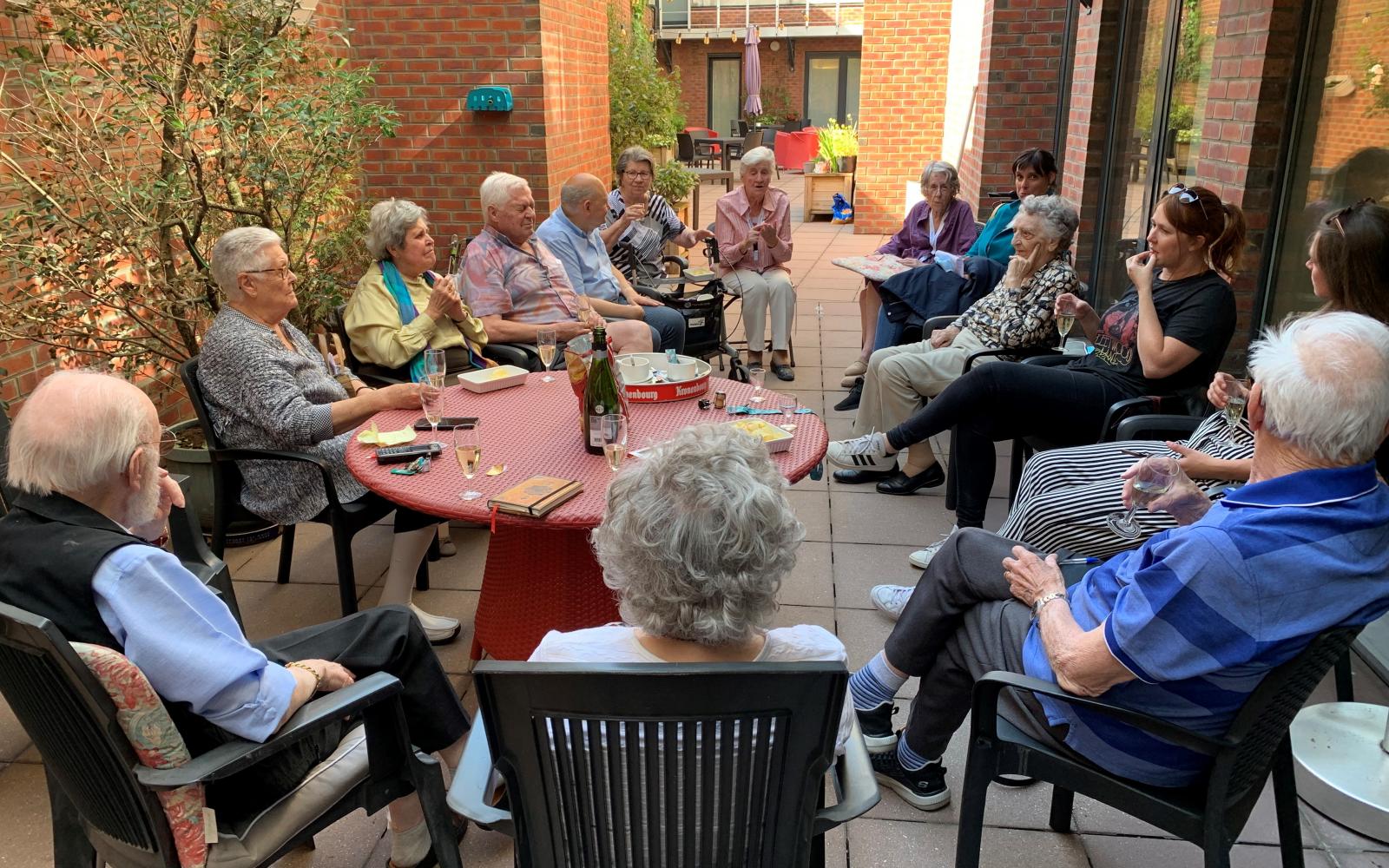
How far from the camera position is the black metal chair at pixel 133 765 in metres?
1.38

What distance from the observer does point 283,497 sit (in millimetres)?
2863

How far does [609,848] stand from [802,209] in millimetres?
13148

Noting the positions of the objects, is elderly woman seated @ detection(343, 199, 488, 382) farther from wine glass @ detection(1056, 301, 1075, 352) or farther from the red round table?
wine glass @ detection(1056, 301, 1075, 352)

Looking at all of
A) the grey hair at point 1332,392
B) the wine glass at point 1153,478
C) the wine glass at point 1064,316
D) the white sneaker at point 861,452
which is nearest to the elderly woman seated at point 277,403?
the white sneaker at point 861,452

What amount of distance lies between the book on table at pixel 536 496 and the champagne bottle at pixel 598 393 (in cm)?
23

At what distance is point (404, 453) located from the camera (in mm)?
2496

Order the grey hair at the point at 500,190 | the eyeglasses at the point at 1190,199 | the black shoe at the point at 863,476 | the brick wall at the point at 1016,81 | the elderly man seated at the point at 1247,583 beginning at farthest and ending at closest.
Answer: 1. the brick wall at the point at 1016,81
2. the black shoe at the point at 863,476
3. the grey hair at the point at 500,190
4. the eyeglasses at the point at 1190,199
5. the elderly man seated at the point at 1247,583

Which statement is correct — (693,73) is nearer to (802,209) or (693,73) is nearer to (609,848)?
(802,209)

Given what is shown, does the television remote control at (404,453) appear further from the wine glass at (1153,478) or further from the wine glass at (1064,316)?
the wine glass at (1064,316)

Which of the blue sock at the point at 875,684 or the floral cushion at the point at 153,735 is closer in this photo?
the floral cushion at the point at 153,735

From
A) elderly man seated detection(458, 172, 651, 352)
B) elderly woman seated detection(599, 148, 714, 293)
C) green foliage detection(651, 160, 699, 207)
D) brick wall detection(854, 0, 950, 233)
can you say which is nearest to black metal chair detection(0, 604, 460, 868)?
elderly man seated detection(458, 172, 651, 352)

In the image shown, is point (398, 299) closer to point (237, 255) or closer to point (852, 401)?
point (237, 255)

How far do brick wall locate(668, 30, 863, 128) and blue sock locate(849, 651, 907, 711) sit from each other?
73.9ft

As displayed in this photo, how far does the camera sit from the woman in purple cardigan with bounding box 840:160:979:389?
5.63 meters
